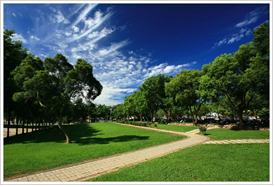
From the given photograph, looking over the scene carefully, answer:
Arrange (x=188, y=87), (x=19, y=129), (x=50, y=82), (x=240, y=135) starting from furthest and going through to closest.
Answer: (x=19, y=129) < (x=188, y=87) < (x=240, y=135) < (x=50, y=82)

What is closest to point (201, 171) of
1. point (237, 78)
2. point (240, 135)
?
point (240, 135)

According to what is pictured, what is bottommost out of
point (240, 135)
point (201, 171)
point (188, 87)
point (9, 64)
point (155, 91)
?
point (240, 135)

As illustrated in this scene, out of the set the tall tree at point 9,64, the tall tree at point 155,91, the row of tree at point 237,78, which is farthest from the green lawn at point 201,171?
the tall tree at point 155,91

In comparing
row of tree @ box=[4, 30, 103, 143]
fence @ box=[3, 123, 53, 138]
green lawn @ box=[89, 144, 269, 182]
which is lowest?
fence @ box=[3, 123, 53, 138]

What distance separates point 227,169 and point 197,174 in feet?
4.07

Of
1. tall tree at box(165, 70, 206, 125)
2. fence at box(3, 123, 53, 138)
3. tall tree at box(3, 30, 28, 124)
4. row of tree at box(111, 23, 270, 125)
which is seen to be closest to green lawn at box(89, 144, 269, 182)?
row of tree at box(111, 23, 270, 125)

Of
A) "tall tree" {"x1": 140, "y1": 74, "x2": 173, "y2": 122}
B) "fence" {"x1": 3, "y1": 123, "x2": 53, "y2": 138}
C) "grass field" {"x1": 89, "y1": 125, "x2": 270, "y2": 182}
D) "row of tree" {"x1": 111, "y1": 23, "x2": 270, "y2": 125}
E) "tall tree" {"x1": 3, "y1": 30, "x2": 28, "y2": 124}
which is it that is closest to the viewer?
"grass field" {"x1": 89, "y1": 125, "x2": 270, "y2": 182}

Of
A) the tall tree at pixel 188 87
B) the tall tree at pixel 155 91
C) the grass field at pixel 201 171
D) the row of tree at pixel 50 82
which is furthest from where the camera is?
the tall tree at pixel 155 91

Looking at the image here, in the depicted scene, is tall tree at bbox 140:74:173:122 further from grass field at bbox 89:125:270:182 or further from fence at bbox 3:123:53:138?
grass field at bbox 89:125:270:182

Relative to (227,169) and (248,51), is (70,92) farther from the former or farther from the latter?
(248,51)

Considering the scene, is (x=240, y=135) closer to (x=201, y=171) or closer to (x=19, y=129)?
(x=201, y=171)

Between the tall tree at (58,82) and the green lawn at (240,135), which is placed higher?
the tall tree at (58,82)

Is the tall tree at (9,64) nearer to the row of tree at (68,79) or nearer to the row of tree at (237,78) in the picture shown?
the row of tree at (68,79)

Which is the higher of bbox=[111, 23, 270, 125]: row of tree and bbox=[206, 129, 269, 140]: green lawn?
bbox=[111, 23, 270, 125]: row of tree
